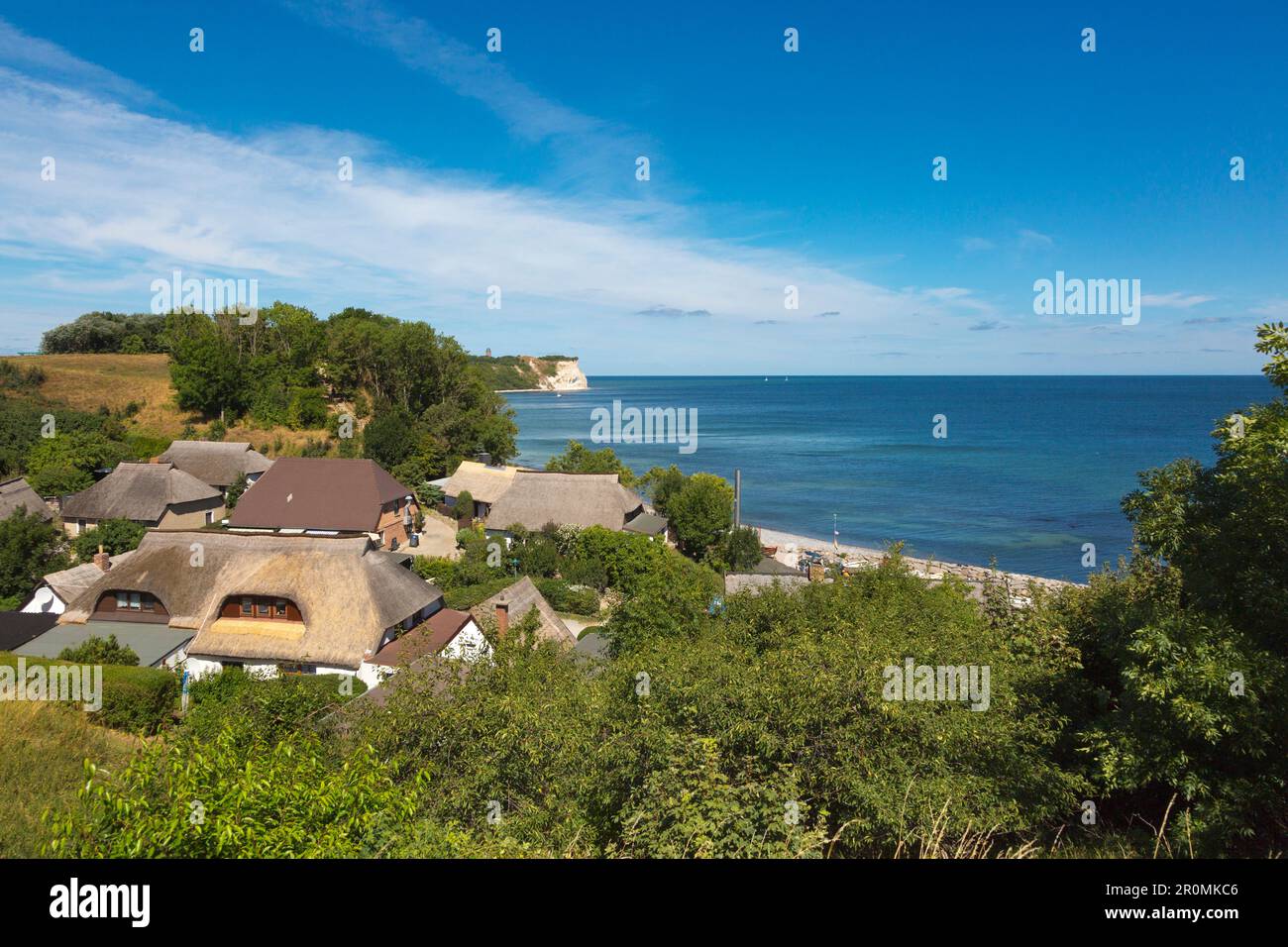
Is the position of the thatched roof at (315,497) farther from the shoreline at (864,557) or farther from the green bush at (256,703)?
the shoreline at (864,557)

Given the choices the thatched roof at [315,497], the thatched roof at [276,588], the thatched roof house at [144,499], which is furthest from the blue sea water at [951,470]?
the thatched roof house at [144,499]

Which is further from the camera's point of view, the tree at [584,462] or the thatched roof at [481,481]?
the tree at [584,462]

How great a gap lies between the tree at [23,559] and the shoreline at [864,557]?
37.1m

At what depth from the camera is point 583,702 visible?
13.6 meters

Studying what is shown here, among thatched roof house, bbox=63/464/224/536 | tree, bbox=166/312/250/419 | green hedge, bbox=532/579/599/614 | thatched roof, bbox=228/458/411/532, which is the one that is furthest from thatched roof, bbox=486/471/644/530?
tree, bbox=166/312/250/419

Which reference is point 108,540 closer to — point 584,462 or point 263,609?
point 263,609

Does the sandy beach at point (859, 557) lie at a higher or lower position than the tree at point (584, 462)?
lower

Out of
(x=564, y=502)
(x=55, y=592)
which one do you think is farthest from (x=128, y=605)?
(x=564, y=502)

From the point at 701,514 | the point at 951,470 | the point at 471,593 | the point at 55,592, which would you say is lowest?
the point at 471,593

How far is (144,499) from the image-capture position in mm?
42469

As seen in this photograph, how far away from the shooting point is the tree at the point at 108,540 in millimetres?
36219

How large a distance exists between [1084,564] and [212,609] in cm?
4921

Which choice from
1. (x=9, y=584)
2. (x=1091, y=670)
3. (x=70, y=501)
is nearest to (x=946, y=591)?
(x=1091, y=670)

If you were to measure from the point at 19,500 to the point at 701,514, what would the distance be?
125 ft
